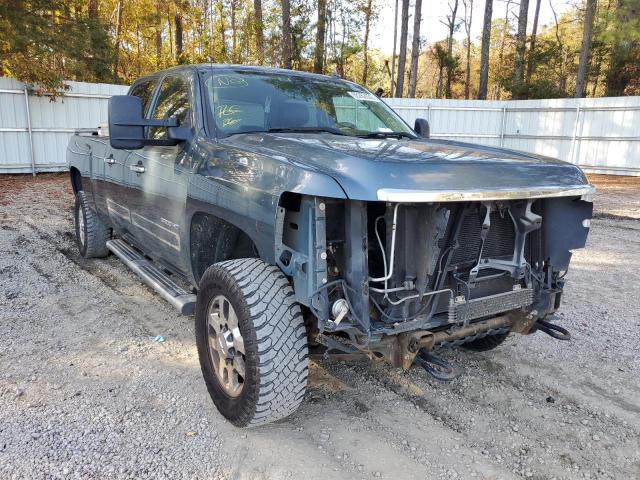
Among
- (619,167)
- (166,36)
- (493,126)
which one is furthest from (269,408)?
(166,36)

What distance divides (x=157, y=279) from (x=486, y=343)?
252cm

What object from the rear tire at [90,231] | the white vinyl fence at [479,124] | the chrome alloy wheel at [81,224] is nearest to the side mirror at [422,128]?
the rear tire at [90,231]

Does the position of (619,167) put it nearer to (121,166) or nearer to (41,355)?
(121,166)

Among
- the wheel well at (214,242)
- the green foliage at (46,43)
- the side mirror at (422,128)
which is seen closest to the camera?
the wheel well at (214,242)

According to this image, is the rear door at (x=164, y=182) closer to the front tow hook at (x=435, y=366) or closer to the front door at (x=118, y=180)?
the front door at (x=118, y=180)

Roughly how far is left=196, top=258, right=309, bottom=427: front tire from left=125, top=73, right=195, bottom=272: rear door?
89 cm

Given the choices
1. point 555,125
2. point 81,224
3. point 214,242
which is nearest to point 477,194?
point 214,242

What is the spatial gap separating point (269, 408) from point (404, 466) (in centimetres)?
74

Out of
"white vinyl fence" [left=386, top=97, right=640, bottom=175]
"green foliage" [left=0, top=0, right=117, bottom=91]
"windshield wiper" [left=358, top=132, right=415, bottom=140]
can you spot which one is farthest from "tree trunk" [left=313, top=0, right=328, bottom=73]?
"windshield wiper" [left=358, top=132, right=415, bottom=140]

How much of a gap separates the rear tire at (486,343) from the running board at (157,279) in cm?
201

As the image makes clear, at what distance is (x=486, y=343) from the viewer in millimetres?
3887

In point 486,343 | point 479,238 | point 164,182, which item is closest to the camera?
point 479,238

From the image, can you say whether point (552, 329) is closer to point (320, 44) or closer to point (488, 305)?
point (488, 305)

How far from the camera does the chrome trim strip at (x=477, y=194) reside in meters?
2.26
